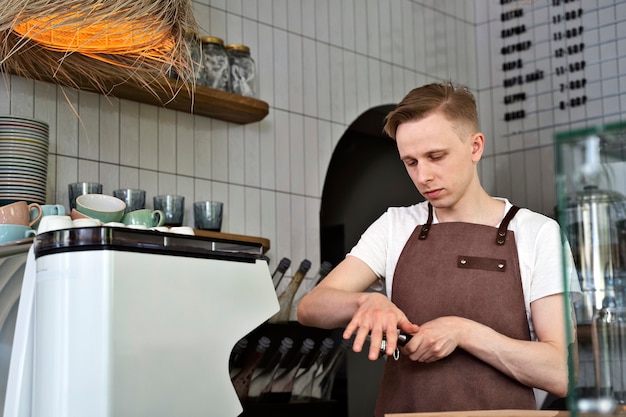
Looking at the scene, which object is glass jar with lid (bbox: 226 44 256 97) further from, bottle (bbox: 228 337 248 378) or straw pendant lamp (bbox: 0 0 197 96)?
bottle (bbox: 228 337 248 378)

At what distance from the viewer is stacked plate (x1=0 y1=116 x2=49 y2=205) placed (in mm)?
2240

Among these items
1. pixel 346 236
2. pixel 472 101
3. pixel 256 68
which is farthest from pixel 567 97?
pixel 472 101

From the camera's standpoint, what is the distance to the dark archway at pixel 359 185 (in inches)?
137

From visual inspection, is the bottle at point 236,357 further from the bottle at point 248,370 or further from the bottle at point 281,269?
the bottle at point 281,269

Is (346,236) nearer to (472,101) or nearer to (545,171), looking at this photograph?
(545,171)

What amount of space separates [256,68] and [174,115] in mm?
428

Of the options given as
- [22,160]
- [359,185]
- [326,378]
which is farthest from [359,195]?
[22,160]

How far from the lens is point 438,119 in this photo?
1.72m

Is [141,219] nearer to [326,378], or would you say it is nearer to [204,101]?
[204,101]

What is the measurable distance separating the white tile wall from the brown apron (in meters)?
1.13

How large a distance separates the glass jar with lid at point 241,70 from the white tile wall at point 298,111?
0.12m

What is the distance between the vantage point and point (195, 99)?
2762 mm

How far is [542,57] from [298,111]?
125cm

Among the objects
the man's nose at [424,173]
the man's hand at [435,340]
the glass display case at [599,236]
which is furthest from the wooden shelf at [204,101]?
the glass display case at [599,236]
